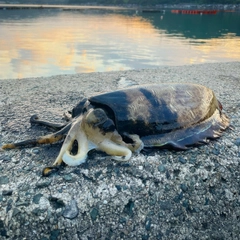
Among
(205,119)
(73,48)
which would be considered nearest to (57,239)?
(205,119)

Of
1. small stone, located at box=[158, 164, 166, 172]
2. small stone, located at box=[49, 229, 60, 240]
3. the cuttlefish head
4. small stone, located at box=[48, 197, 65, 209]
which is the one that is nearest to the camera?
small stone, located at box=[49, 229, 60, 240]

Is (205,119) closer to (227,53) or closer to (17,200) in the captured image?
(17,200)

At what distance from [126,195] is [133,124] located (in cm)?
77

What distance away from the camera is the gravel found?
260 centimetres

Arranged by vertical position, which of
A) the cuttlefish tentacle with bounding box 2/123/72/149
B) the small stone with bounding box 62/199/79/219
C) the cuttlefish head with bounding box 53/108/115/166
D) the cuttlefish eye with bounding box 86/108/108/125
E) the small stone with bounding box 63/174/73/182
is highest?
the cuttlefish eye with bounding box 86/108/108/125

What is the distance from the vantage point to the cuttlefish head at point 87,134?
295cm

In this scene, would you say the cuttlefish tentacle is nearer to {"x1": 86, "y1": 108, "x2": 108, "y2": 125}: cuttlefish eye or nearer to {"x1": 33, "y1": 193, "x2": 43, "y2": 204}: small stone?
{"x1": 86, "y1": 108, "x2": 108, "y2": 125}: cuttlefish eye

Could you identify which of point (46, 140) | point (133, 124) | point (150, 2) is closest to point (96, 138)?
point (133, 124)

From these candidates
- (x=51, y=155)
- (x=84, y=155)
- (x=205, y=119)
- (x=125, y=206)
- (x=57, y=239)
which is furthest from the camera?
(x=205, y=119)

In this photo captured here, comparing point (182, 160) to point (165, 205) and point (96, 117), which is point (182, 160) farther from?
point (96, 117)

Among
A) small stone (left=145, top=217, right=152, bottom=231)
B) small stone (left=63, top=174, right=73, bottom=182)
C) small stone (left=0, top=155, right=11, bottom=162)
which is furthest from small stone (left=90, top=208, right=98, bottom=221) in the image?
small stone (left=0, top=155, right=11, bottom=162)

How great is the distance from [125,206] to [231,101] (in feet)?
11.8

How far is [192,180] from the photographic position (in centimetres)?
308

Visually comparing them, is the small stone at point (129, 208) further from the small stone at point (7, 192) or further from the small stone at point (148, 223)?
the small stone at point (7, 192)
